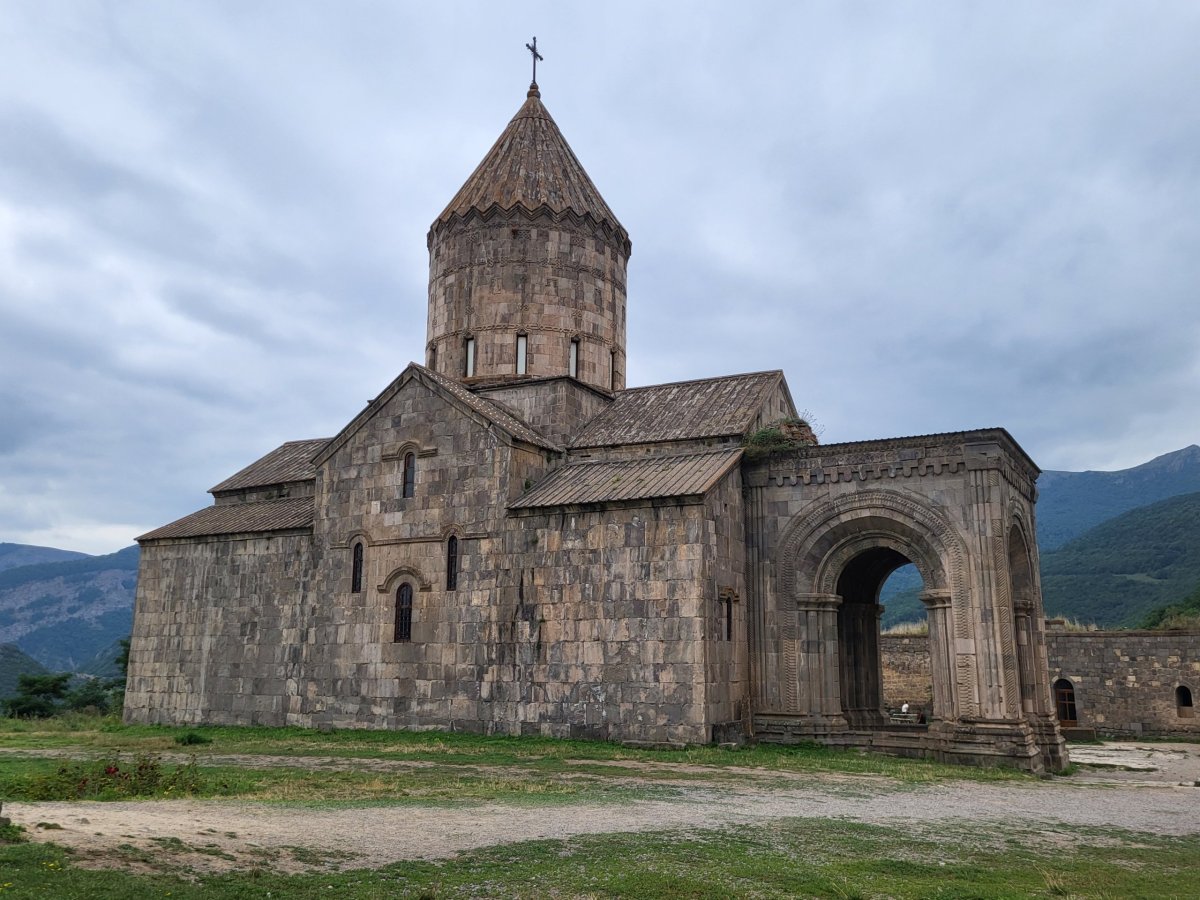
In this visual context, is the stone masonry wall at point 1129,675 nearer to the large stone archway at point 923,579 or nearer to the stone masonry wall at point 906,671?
the stone masonry wall at point 906,671

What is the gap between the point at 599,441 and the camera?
21.2 meters

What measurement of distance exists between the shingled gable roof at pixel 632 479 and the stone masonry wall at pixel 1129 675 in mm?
14893

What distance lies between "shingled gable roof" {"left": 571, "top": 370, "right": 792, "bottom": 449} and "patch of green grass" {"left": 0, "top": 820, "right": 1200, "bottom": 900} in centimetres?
1200

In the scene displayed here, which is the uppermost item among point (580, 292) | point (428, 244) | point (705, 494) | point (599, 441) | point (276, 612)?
point (428, 244)

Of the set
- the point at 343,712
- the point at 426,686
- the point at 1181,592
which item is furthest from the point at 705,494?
the point at 1181,592

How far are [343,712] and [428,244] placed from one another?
474 inches

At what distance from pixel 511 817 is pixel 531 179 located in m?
18.0

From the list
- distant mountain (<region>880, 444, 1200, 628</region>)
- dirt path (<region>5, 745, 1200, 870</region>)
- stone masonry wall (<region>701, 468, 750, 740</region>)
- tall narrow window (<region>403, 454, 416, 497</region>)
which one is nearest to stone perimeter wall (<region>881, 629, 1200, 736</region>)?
stone masonry wall (<region>701, 468, 750, 740</region>)

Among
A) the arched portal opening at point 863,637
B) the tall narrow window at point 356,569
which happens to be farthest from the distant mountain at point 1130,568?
the tall narrow window at point 356,569

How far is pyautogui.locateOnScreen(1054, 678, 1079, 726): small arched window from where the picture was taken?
1094 inches

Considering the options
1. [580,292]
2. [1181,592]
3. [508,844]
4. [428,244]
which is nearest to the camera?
[508,844]

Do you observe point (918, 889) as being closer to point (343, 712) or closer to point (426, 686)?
point (426, 686)

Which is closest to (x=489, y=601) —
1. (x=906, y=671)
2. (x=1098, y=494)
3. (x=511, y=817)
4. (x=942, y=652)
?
(x=942, y=652)

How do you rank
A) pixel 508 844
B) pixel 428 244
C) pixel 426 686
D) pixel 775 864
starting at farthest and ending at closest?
1. pixel 428 244
2. pixel 426 686
3. pixel 508 844
4. pixel 775 864
